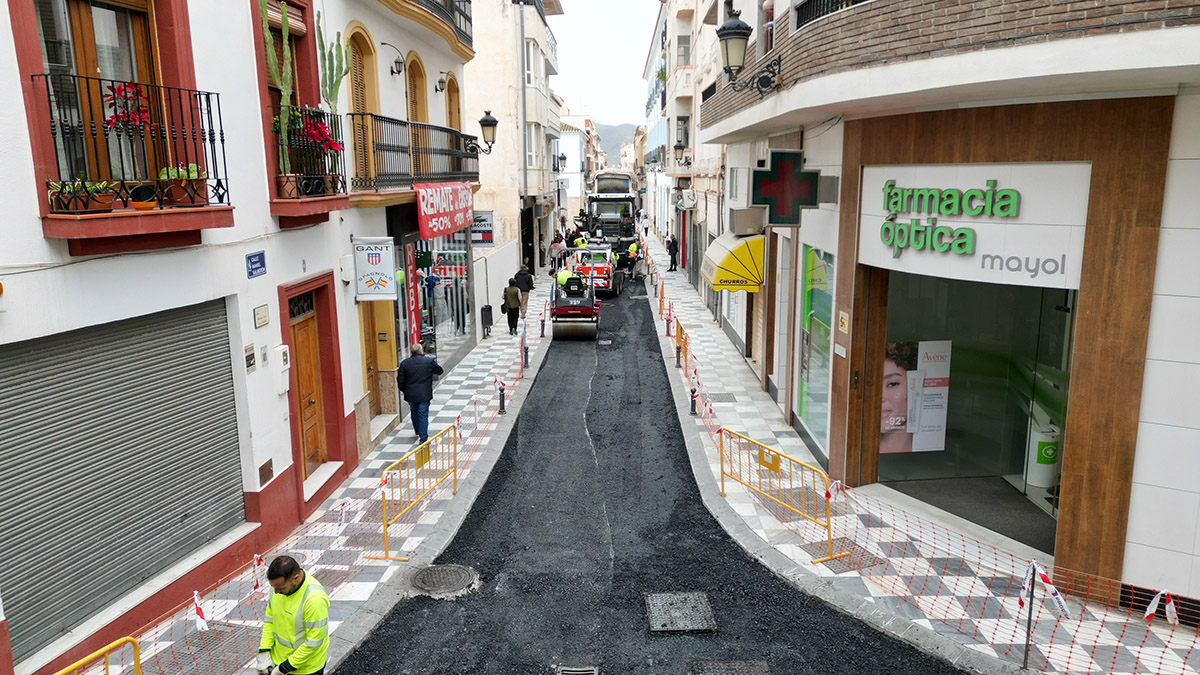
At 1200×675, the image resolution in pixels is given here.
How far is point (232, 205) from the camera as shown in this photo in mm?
7777

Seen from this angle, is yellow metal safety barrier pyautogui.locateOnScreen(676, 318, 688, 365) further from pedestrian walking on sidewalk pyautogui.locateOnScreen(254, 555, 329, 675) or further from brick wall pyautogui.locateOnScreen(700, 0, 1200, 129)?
pedestrian walking on sidewalk pyautogui.locateOnScreen(254, 555, 329, 675)

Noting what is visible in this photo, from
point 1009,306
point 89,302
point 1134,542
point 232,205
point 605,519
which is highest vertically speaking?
point 232,205

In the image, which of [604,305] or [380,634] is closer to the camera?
[380,634]

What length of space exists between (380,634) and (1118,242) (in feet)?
24.8

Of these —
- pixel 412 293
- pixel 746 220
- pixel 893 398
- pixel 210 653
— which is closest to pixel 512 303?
pixel 412 293

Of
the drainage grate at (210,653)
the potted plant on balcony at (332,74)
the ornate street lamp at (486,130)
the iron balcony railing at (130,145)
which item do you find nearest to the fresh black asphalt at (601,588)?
the drainage grate at (210,653)

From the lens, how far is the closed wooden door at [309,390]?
33.4 ft

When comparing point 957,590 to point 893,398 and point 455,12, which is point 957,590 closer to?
point 893,398

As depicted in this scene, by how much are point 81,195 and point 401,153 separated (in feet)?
24.8

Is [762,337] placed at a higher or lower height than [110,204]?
lower

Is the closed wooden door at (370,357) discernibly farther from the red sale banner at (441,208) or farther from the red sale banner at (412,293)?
the red sale banner at (441,208)

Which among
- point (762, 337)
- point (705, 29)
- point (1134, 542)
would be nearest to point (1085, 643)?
point (1134, 542)

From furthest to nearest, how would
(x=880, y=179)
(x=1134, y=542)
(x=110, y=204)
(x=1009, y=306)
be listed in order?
1. (x=1009, y=306)
2. (x=880, y=179)
3. (x=1134, y=542)
4. (x=110, y=204)

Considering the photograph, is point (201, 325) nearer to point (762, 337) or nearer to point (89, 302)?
point (89, 302)
